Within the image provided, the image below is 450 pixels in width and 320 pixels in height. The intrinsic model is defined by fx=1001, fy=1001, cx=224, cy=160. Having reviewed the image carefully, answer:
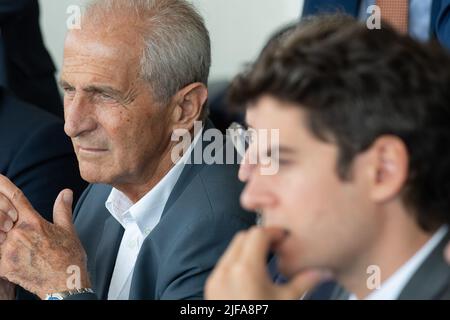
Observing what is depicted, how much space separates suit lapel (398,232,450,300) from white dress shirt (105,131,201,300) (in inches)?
36.0

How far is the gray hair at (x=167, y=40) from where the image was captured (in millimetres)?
2311

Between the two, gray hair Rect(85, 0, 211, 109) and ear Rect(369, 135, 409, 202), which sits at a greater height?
ear Rect(369, 135, 409, 202)

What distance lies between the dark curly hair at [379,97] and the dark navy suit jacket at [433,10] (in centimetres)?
111

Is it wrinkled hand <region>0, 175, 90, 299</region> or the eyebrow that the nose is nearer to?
the eyebrow

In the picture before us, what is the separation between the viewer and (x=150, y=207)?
7.75ft

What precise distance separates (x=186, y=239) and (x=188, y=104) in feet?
1.28

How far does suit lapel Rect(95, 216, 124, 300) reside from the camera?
237 centimetres

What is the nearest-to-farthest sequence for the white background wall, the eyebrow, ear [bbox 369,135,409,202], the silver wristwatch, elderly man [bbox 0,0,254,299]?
ear [bbox 369,135,409,202] → the silver wristwatch → elderly man [bbox 0,0,254,299] → the eyebrow → the white background wall

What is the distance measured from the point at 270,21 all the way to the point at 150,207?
8.99 feet

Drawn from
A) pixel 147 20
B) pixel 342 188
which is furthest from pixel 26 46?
pixel 342 188

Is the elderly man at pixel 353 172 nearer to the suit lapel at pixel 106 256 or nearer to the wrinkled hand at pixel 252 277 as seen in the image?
the wrinkled hand at pixel 252 277

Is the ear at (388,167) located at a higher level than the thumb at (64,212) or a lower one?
higher

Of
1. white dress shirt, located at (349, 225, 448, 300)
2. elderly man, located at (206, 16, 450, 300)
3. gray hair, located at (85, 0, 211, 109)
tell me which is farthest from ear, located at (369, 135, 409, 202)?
gray hair, located at (85, 0, 211, 109)

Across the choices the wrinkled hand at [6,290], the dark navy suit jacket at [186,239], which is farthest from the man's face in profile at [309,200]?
the wrinkled hand at [6,290]
